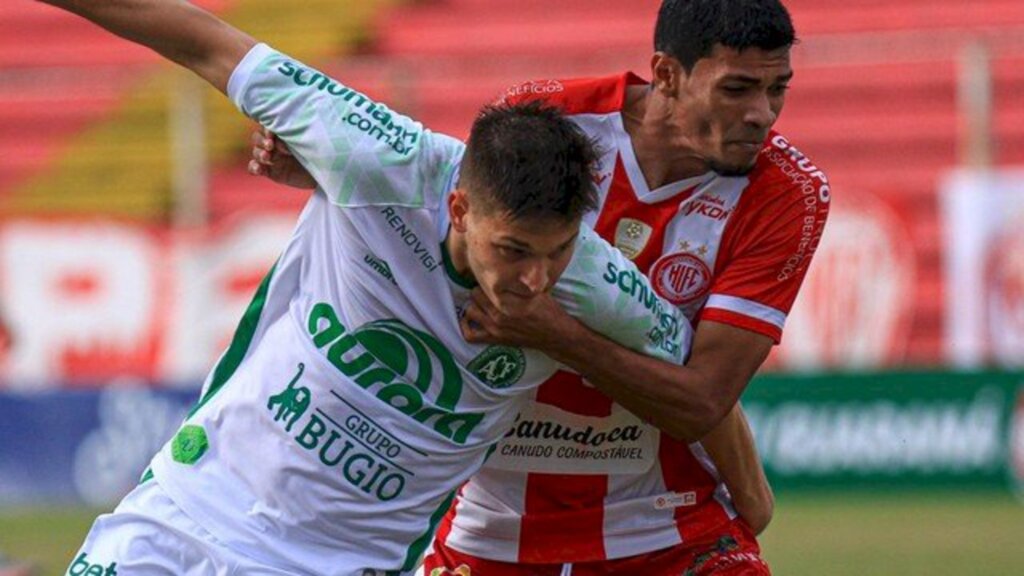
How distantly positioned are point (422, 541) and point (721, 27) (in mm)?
1462

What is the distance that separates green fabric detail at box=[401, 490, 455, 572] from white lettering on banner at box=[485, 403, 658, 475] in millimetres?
470

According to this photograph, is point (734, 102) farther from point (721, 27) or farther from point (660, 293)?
point (660, 293)

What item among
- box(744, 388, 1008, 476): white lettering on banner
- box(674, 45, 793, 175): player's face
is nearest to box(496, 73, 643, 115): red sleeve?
box(674, 45, 793, 175): player's face

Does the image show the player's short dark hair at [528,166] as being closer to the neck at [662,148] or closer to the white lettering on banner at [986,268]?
the neck at [662,148]

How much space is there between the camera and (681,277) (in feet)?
17.7

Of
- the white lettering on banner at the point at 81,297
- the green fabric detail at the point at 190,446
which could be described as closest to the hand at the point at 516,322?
the green fabric detail at the point at 190,446

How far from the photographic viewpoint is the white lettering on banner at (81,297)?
15547mm

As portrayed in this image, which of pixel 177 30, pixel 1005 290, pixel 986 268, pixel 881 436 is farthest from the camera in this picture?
pixel 986 268

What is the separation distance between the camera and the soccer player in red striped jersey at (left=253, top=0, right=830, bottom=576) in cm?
523

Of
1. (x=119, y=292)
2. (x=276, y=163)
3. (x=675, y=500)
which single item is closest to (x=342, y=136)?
(x=276, y=163)

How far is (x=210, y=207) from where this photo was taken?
1594cm

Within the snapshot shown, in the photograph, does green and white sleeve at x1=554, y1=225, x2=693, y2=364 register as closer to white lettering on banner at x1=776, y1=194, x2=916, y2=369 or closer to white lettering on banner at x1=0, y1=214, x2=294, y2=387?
white lettering on banner at x1=776, y1=194, x2=916, y2=369

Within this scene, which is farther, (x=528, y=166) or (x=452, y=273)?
(x=452, y=273)

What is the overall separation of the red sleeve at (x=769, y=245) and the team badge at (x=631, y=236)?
7.7 inches
